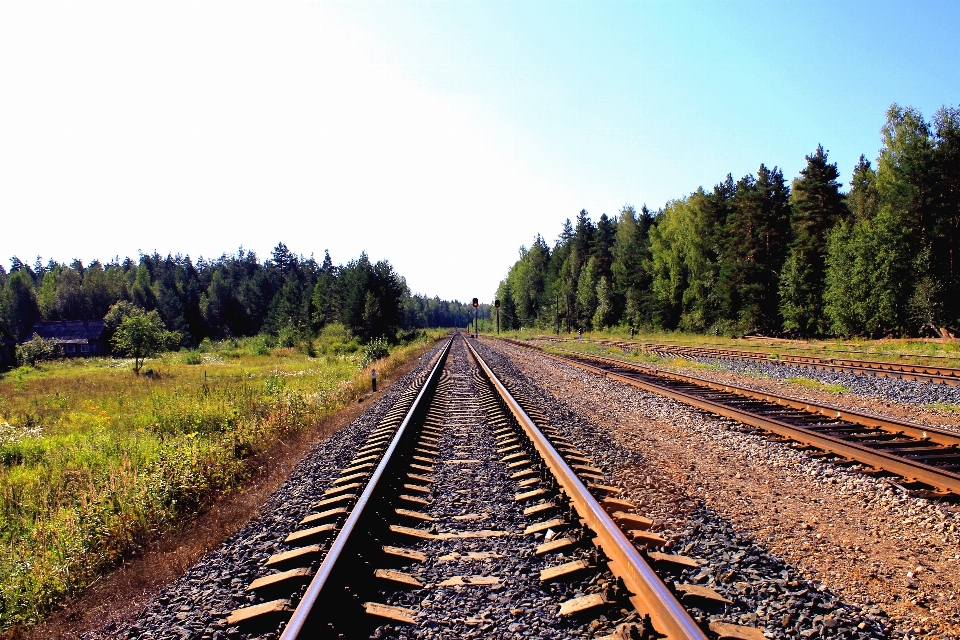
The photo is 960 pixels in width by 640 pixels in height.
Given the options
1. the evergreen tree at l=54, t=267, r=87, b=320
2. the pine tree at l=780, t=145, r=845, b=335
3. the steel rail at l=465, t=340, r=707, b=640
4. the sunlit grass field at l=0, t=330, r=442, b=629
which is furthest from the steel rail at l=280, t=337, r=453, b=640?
the evergreen tree at l=54, t=267, r=87, b=320

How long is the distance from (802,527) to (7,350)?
62.1 metres

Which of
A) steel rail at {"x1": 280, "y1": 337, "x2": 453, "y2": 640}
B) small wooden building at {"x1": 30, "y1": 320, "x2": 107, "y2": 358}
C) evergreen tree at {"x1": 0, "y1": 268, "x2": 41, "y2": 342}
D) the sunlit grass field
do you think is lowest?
the sunlit grass field

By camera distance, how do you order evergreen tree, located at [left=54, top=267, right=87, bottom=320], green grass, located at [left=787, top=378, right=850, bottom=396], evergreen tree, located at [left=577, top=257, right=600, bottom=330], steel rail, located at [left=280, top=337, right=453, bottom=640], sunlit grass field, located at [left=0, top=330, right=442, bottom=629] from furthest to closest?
evergreen tree, located at [left=54, top=267, right=87, bottom=320], evergreen tree, located at [left=577, top=257, right=600, bottom=330], green grass, located at [left=787, top=378, right=850, bottom=396], sunlit grass field, located at [left=0, top=330, right=442, bottom=629], steel rail, located at [left=280, top=337, right=453, bottom=640]

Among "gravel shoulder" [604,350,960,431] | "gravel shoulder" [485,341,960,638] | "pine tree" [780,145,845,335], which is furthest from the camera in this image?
"pine tree" [780,145,845,335]

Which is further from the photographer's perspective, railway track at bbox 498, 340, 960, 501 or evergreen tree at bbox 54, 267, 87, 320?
evergreen tree at bbox 54, 267, 87, 320

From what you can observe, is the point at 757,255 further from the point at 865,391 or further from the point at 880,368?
the point at 865,391

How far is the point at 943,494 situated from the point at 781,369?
45.4 feet

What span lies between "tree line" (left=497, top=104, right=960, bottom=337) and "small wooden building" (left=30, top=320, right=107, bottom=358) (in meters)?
61.0

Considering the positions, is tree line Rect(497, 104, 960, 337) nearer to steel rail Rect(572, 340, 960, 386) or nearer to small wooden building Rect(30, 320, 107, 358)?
steel rail Rect(572, 340, 960, 386)

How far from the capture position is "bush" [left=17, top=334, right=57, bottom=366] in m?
51.1

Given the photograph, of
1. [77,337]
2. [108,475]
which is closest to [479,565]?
[108,475]

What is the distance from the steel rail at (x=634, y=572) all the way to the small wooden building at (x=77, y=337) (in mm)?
79851

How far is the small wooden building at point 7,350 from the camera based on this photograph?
156 feet

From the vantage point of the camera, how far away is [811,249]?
3838cm
